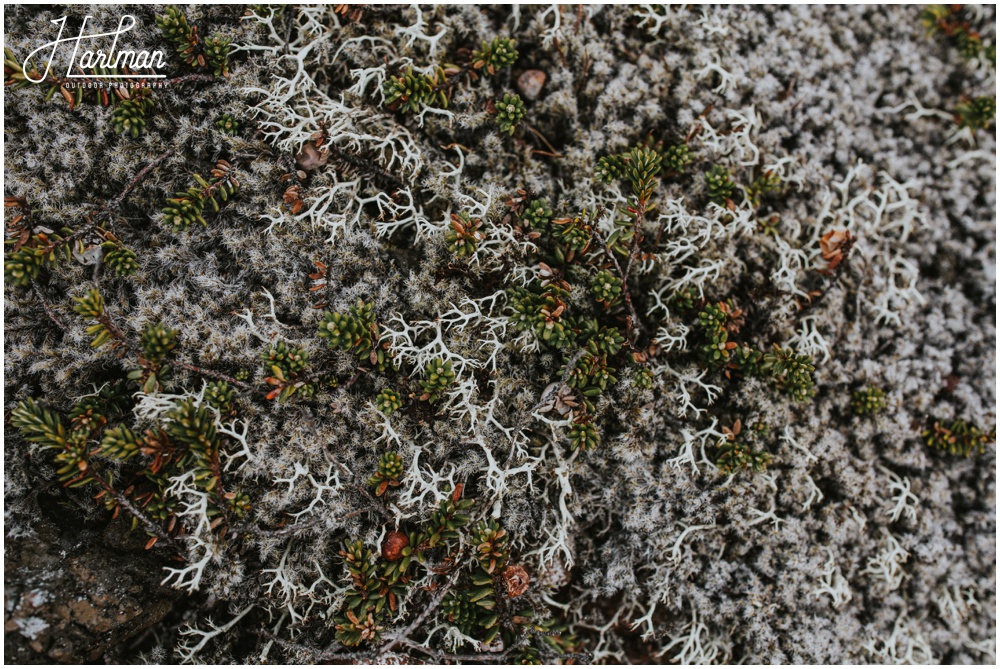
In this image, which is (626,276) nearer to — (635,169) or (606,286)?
(606,286)

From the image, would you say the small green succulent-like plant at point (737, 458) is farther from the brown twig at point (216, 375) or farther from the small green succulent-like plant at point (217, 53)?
the small green succulent-like plant at point (217, 53)

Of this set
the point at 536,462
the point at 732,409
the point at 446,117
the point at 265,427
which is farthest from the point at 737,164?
the point at 265,427

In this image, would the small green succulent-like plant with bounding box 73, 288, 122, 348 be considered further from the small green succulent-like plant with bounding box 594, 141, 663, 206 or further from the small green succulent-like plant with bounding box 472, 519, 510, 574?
the small green succulent-like plant with bounding box 594, 141, 663, 206

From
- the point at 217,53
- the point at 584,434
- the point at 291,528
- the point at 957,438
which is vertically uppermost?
the point at 217,53

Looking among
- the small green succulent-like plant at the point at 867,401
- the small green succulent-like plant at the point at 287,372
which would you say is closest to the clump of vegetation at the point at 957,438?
the small green succulent-like plant at the point at 867,401

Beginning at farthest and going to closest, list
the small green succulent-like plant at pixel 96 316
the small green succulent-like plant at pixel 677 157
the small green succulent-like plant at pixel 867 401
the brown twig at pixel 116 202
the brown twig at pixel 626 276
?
the small green succulent-like plant at pixel 867 401 → the small green succulent-like plant at pixel 677 157 → the brown twig at pixel 626 276 → the brown twig at pixel 116 202 → the small green succulent-like plant at pixel 96 316

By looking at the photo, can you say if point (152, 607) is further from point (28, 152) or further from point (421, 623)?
point (28, 152)
